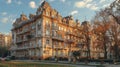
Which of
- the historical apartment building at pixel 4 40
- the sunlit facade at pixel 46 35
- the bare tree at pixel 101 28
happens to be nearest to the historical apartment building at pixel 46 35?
the sunlit facade at pixel 46 35

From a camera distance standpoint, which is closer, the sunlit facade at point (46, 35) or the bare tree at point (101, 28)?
the bare tree at point (101, 28)

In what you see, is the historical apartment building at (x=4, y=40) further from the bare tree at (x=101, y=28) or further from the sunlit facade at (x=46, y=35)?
the bare tree at (x=101, y=28)

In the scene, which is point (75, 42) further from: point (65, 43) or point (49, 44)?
point (49, 44)

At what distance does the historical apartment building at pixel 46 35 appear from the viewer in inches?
3071

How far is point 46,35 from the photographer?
7850 cm

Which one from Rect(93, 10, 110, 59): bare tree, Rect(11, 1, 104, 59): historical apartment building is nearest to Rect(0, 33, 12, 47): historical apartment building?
Rect(11, 1, 104, 59): historical apartment building

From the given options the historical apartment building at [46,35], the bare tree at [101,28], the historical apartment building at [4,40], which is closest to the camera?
the bare tree at [101,28]

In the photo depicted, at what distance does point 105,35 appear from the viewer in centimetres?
6362

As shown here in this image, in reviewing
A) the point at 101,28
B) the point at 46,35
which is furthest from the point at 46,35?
the point at 101,28

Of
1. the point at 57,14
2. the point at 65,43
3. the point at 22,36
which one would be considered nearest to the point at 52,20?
the point at 57,14

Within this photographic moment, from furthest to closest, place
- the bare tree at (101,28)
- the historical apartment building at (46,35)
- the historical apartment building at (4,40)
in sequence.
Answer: the historical apartment building at (4,40), the historical apartment building at (46,35), the bare tree at (101,28)

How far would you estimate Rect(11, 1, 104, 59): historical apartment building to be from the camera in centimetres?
7800

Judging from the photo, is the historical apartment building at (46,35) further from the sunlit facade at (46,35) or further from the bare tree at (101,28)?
the bare tree at (101,28)

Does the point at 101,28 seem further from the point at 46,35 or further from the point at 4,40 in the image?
the point at 4,40
